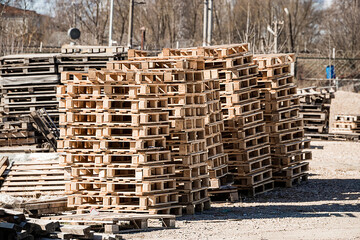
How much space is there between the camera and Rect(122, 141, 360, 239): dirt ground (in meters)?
12.0

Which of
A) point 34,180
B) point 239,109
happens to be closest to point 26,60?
point 34,180

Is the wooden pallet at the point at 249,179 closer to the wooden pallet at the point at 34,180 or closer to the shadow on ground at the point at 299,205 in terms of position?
the shadow on ground at the point at 299,205

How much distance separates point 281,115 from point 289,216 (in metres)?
4.65

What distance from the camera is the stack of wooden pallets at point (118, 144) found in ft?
42.3

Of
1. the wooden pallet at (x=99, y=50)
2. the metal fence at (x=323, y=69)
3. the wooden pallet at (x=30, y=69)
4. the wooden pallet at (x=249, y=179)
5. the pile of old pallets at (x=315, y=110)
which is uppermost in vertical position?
the wooden pallet at (x=99, y=50)

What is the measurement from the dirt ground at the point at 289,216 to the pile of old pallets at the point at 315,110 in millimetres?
8516

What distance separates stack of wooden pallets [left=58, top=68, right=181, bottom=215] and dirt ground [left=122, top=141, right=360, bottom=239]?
3.01 feet

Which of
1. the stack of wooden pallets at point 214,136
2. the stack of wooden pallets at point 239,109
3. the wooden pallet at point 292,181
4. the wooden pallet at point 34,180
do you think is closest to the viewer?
the stack of wooden pallets at point 214,136

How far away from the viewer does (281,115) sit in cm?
1800

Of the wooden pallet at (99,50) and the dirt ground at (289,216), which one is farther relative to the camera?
the wooden pallet at (99,50)

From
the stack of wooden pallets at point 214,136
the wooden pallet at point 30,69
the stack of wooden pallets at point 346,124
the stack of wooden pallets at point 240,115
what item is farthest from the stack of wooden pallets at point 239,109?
the stack of wooden pallets at point 346,124

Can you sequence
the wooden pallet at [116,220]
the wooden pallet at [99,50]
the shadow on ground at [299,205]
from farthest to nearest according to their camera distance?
the wooden pallet at [99,50]
the shadow on ground at [299,205]
the wooden pallet at [116,220]

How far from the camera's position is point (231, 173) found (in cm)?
1614

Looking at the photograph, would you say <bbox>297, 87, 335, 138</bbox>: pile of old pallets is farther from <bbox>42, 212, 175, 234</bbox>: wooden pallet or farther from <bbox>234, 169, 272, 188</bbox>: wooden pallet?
<bbox>42, 212, 175, 234</bbox>: wooden pallet
